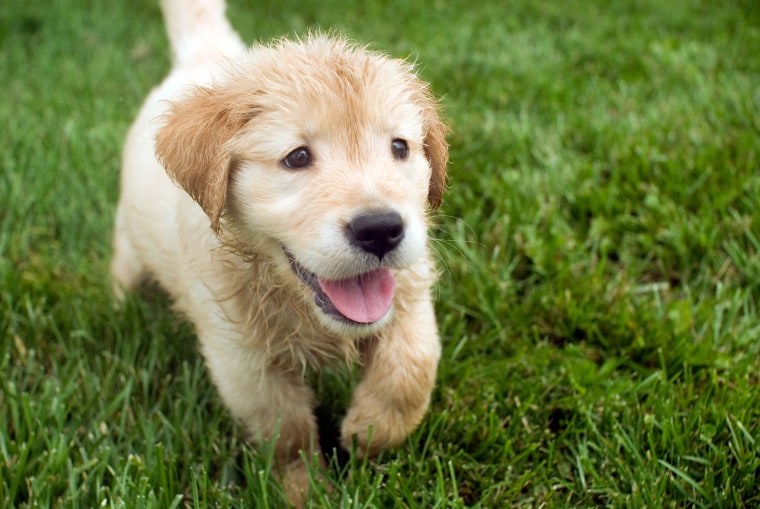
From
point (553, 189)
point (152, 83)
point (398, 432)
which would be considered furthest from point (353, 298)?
point (152, 83)

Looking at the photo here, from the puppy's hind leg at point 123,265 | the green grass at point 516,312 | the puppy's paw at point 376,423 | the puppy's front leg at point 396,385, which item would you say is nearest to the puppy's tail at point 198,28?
the puppy's hind leg at point 123,265

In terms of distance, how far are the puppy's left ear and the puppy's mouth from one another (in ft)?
1.56

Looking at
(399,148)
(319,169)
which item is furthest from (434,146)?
(319,169)

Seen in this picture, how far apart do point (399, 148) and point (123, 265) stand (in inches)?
75.7

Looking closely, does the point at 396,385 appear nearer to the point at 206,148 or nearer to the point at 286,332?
the point at 286,332

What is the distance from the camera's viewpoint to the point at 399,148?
8.13 feet

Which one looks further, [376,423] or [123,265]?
[123,265]

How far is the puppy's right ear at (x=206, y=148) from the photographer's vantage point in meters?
2.39

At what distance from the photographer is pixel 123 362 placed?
132 inches

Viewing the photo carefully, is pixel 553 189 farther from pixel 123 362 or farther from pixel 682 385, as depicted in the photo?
pixel 123 362

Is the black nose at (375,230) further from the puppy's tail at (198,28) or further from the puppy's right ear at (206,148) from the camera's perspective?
the puppy's tail at (198,28)

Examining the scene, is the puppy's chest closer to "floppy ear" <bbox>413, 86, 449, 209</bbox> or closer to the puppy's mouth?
the puppy's mouth

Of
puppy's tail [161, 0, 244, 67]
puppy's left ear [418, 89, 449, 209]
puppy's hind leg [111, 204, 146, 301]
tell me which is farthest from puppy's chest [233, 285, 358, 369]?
puppy's tail [161, 0, 244, 67]

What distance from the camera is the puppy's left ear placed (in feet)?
8.79
